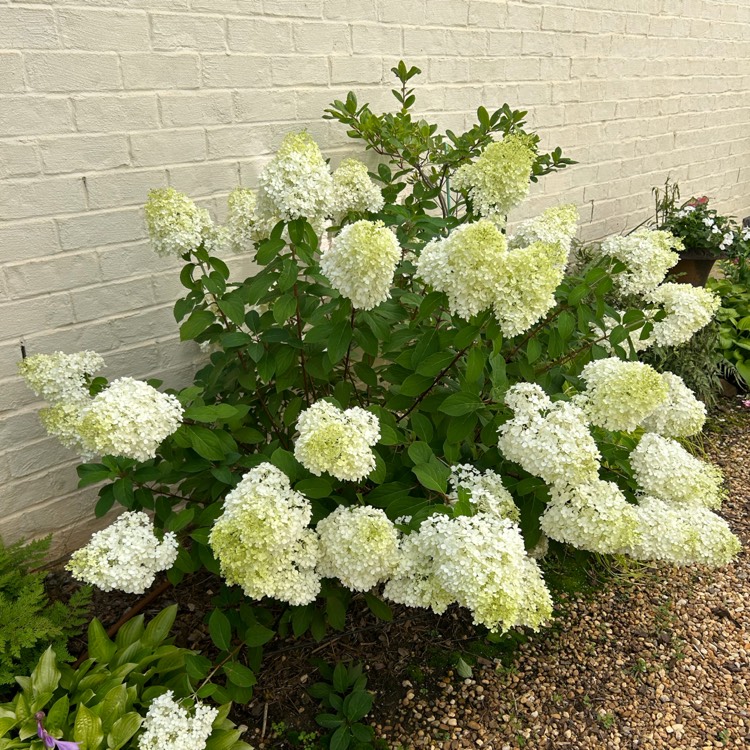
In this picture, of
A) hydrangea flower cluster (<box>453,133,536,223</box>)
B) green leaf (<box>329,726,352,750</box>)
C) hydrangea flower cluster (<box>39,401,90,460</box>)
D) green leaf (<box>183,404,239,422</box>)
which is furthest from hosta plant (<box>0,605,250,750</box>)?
hydrangea flower cluster (<box>453,133,536,223</box>)

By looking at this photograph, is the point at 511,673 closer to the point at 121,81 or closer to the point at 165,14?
the point at 121,81

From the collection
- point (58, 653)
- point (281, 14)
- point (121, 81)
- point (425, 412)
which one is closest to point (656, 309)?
point (425, 412)

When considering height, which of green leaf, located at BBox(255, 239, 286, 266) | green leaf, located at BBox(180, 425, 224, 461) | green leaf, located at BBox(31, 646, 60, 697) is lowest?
green leaf, located at BBox(31, 646, 60, 697)

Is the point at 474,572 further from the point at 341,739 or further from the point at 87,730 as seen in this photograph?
the point at 87,730

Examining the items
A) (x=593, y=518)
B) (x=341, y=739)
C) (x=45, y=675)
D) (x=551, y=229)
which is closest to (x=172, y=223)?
(x=551, y=229)

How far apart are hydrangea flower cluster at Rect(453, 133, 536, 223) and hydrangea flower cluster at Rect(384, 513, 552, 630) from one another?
35.8 inches

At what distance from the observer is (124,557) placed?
1459 mm

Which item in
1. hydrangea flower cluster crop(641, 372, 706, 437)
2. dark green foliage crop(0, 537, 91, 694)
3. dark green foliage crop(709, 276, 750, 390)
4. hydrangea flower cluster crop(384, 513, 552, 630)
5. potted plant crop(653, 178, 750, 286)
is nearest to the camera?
hydrangea flower cluster crop(384, 513, 552, 630)

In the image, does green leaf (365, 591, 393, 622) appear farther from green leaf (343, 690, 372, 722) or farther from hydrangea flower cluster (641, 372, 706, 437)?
hydrangea flower cluster (641, 372, 706, 437)

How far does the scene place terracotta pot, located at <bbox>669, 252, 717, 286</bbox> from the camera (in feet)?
13.0

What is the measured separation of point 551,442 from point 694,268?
3.06 metres

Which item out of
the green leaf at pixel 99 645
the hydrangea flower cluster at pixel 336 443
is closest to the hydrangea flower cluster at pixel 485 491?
the hydrangea flower cluster at pixel 336 443

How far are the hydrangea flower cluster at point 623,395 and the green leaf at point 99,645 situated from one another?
52.2 inches

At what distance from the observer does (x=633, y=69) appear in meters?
3.96
